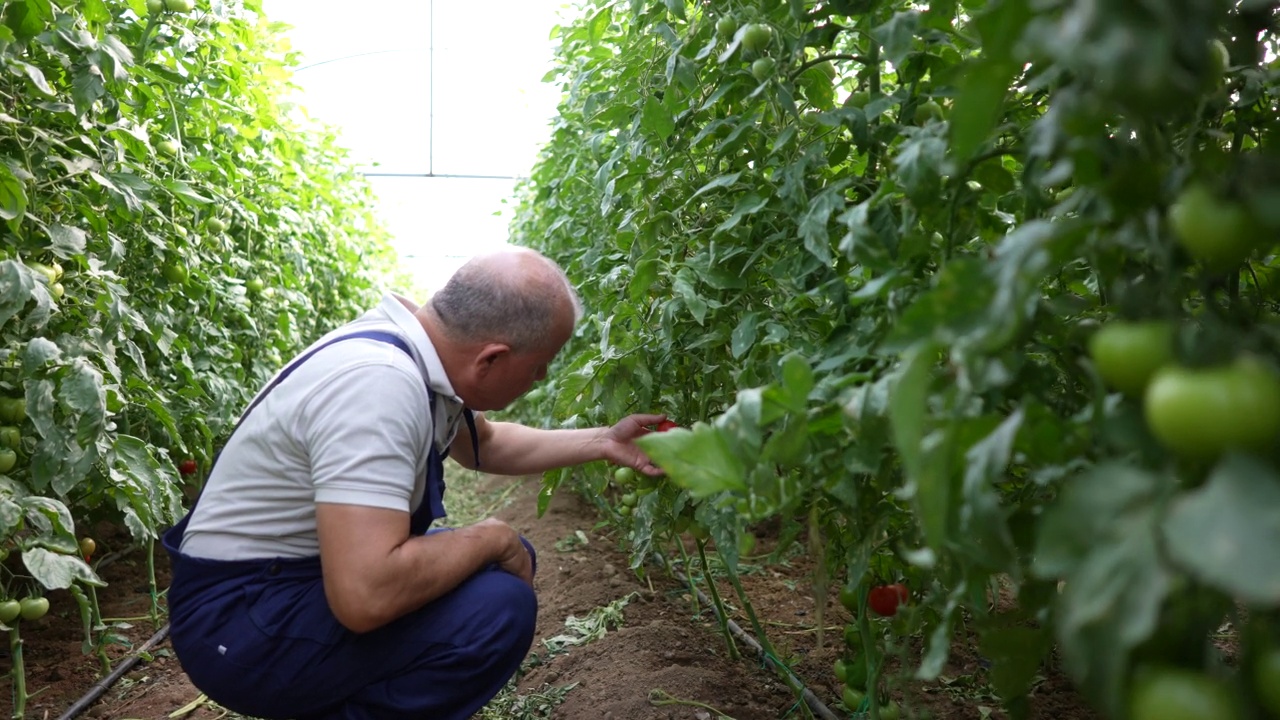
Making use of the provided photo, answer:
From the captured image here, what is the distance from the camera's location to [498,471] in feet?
8.14

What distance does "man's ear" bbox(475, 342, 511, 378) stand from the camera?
1.94m

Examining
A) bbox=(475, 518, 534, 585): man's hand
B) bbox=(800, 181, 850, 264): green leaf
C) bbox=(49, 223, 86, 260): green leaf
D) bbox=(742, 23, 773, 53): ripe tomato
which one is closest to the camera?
bbox=(800, 181, 850, 264): green leaf

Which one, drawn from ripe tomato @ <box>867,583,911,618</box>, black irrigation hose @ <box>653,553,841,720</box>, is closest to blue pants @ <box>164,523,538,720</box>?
black irrigation hose @ <box>653,553,841,720</box>

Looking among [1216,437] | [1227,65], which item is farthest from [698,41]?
[1216,437]

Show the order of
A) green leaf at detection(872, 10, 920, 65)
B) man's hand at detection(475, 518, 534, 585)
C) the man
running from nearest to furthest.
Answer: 1. green leaf at detection(872, 10, 920, 65)
2. the man
3. man's hand at detection(475, 518, 534, 585)

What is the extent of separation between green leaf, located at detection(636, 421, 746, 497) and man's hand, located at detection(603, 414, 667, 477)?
1.00 metres

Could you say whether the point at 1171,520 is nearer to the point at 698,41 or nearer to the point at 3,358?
the point at 698,41

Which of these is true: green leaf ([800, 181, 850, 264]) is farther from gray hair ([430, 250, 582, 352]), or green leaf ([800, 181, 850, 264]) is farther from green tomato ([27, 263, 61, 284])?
green tomato ([27, 263, 61, 284])

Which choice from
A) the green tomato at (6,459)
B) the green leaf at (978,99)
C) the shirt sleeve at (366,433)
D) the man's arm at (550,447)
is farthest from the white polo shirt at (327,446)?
the green leaf at (978,99)

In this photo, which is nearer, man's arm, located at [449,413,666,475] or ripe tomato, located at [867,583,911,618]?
ripe tomato, located at [867,583,911,618]

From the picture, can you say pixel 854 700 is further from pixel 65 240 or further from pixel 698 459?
pixel 65 240

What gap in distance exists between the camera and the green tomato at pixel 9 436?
6.86ft

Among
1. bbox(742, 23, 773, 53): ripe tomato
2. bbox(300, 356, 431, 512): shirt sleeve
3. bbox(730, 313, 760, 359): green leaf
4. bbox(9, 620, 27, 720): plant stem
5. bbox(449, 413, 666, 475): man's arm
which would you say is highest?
bbox(742, 23, 773, 53): ripe tomato

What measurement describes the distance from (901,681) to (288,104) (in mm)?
4230
